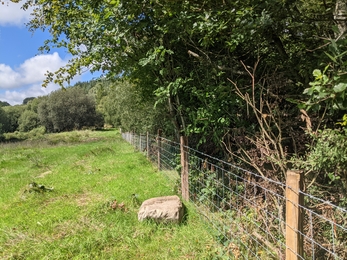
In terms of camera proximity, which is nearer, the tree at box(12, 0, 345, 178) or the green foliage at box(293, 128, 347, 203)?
the green foliage at box(293, 128, 347, 203)

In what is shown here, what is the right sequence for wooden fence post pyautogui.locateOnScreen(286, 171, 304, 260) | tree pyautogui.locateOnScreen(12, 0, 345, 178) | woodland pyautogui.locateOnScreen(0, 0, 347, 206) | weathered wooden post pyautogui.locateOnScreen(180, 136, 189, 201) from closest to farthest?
1. wooden fence post pyautogui.locateOnScreen(286, 171, 304, 260)
2. woodland pyautogui.locateOnScreen(0, 0, 347, 206)
3. tree pyautogui.locateOnScreen(12, 0, 345, 178)
4. weathered wooden post pyautogui.locateOnScreen(180, 136, 189, 201)

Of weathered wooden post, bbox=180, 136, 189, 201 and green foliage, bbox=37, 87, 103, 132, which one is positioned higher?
green foliage, bbox=37, 87, 103, 132

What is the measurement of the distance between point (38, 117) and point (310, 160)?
62.0 metres

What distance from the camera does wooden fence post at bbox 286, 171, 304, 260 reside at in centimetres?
196

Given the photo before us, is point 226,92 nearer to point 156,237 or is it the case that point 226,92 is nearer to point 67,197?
point 156,237

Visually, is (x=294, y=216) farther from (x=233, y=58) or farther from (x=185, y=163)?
(x=233, y=58)

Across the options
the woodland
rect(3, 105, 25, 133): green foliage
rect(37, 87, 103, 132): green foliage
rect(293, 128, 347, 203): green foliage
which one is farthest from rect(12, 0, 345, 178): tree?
rect(3, 105, 25, 133): green foliage

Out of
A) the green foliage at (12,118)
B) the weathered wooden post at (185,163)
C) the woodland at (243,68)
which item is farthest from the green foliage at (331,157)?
the green foliage at (12,118)

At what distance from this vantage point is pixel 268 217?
344cm

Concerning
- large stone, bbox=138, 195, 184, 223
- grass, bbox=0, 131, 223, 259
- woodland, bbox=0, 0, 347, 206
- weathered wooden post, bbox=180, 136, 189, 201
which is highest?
woodland, bbox=0, 0, 347, 206

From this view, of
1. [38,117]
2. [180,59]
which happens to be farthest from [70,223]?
[38,117]

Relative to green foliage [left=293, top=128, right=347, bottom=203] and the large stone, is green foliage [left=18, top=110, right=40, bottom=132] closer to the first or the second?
the large stone

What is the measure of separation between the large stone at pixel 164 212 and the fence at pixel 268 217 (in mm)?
439

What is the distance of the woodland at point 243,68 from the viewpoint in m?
3.07
